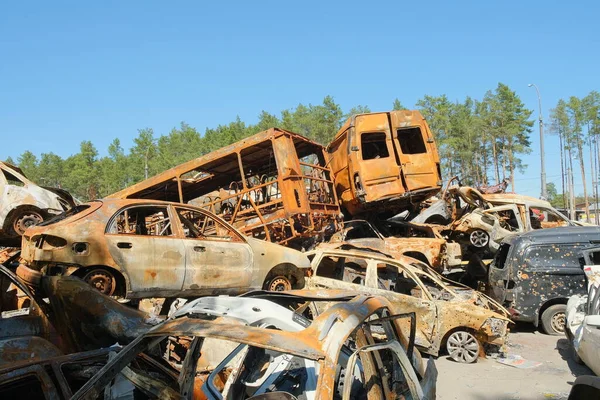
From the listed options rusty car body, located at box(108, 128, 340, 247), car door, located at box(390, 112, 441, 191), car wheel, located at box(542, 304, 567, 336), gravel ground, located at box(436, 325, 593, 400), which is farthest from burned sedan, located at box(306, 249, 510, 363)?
car door, located at box(390, 112, 441, 191)

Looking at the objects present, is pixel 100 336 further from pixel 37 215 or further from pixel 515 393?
pixel 37 215

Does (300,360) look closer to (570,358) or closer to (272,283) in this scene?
(272,283)

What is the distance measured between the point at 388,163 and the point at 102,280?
7386 mm

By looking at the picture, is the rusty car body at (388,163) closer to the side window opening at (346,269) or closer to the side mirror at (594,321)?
the side window opening at (346,269)

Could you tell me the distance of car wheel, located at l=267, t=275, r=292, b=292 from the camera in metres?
7.04

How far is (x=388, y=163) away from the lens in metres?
10.8

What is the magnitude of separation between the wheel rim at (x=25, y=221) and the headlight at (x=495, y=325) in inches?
321

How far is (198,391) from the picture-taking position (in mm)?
2910

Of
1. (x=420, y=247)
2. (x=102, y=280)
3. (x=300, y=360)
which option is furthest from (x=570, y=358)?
(x=102, y=280)

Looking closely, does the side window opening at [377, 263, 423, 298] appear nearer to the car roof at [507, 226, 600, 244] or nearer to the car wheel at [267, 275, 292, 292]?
the car wheel at [267, 275, 292, 292]

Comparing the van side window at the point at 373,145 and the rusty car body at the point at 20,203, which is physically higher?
the van side window at the point at 373,145

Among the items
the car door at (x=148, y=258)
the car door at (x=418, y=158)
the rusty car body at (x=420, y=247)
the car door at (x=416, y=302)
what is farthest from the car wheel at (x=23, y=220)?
the car door at (x=418, y=158)

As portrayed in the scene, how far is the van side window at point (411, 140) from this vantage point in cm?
1120

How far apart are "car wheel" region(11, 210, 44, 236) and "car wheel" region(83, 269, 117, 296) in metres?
3.89
